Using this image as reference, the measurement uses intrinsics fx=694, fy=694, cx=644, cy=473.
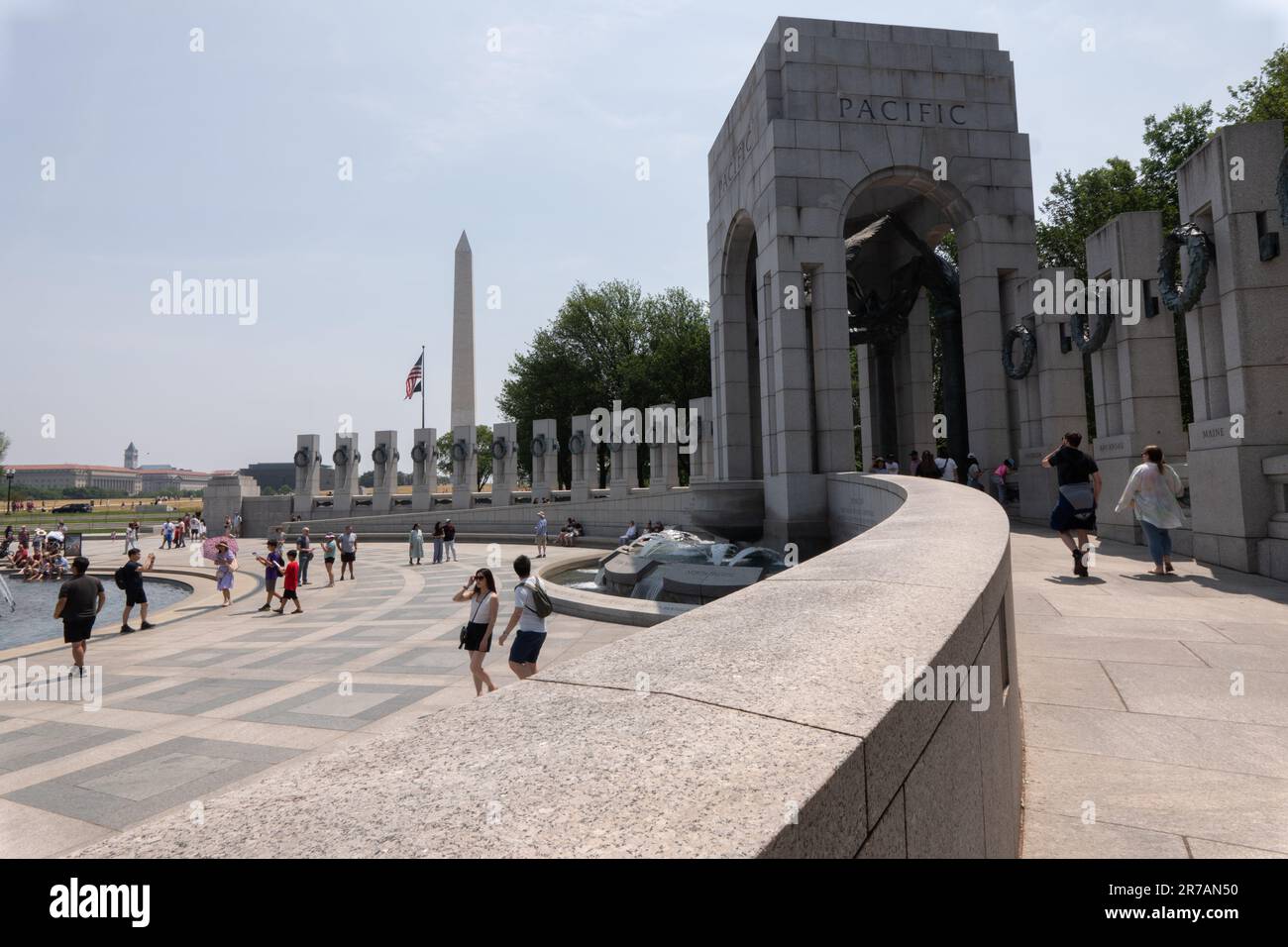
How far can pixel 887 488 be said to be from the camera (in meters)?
11.4

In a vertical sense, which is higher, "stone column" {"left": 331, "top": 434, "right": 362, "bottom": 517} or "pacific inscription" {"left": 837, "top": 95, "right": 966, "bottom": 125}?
"pacific inscription" {"left": 837, "top": 95, "right": 966, "bottom": 125}

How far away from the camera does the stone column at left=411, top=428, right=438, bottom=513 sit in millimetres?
44156

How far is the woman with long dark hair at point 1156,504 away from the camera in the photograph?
889cm

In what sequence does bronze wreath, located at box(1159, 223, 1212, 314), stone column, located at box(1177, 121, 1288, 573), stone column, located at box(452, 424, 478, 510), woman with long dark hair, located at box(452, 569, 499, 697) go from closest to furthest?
woman with long dark hair, located at box(452, 569, 499, 697), stone column, located at box(1177, 121, 1288, 573), bronze wreath, located at box(1159, 223, 1212, 314), stone column, located at box(452, 424, 478, 510)

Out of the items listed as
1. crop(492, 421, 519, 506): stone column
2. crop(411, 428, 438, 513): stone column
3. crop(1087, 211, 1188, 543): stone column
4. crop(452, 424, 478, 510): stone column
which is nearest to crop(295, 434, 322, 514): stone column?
crop(411, 428, 438, 513): stone column

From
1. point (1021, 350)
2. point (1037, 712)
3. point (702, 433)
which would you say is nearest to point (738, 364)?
point (1021, 350)

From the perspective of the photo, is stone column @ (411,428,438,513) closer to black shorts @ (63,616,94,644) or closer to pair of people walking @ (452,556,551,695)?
black shorts @ (63,616,94,644)

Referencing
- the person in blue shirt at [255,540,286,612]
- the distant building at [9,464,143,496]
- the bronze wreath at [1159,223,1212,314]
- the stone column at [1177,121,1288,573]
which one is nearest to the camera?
the stone column at [1177,121,1288,573]

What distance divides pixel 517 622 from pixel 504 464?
3557 cm

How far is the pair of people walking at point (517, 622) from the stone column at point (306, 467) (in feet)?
146

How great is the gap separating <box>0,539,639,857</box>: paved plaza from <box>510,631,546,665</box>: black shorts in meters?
1.11

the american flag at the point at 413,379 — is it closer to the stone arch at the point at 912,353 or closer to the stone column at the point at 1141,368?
the stone arch at the point at 912,353

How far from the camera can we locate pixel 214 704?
8.62 m
